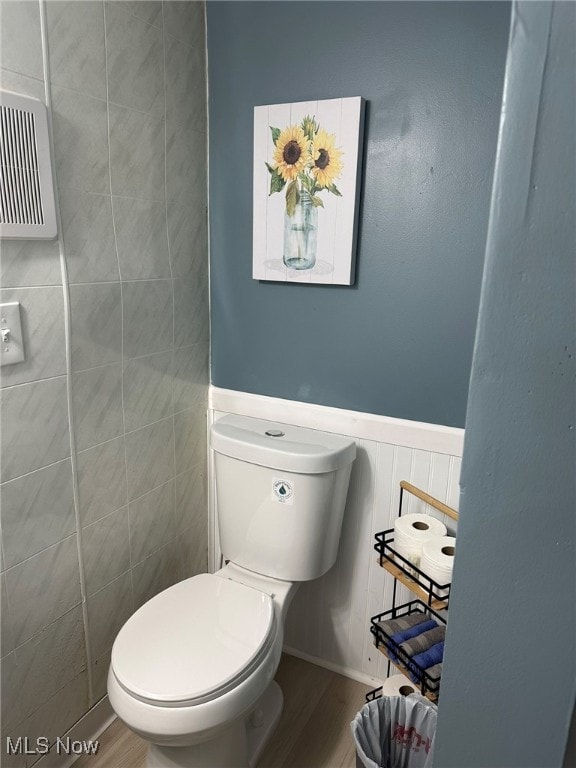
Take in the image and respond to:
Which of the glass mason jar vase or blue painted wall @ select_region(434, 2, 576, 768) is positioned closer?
blue painted wall @ select_region(434, 2, 576, 768)

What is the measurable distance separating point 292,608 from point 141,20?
183cm

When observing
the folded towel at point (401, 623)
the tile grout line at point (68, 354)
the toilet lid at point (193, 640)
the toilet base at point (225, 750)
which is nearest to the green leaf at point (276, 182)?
the tile grout line at point (68, 354)

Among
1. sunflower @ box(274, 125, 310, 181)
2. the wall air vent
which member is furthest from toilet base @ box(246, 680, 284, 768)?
sunflower @ box(274, 125, 310, 181)

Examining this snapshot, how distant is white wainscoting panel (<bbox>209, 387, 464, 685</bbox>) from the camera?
5.29ft

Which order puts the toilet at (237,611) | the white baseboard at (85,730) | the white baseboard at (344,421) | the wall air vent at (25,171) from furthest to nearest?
1. the white baseboard at (344,421)
2. the white baseboard at (85,730)
3. the toilet at (237,611)
4. the wall air vent at (25,171)

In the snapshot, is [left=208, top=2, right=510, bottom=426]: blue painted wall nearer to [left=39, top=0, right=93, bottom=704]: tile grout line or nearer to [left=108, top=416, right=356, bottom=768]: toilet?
[left=108, top=416, right=356, bottom=768]: toilet

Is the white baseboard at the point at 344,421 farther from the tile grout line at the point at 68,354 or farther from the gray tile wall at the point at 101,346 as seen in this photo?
the tile grout line at the point at 68,354

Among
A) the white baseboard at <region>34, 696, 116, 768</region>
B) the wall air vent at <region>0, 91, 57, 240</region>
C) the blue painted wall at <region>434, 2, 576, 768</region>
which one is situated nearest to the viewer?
the blue painted wall at <region>434, 2, 576, 768</region>

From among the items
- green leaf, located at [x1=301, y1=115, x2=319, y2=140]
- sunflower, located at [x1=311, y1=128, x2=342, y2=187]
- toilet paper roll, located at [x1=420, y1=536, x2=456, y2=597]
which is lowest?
toilet paper roll, located at [x1=420, y1=536, x2=456, y2=597]

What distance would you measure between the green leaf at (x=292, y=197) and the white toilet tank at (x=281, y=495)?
0.65 metres

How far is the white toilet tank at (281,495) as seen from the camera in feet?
5.18

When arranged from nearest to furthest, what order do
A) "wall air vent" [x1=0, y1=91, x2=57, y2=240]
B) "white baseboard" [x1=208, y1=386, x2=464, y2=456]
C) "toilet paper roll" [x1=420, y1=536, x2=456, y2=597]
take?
"wall air vent" [x1=0, y1=91, x2=57, y2=240], "toilet paper roll" [x1=420, y1=536, x2=456, y2=597], "white baseboard" [x1=208, y1=386, x2=464, y2=456]

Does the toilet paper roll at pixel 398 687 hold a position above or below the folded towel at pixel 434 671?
below

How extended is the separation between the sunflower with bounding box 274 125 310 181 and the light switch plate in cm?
83
